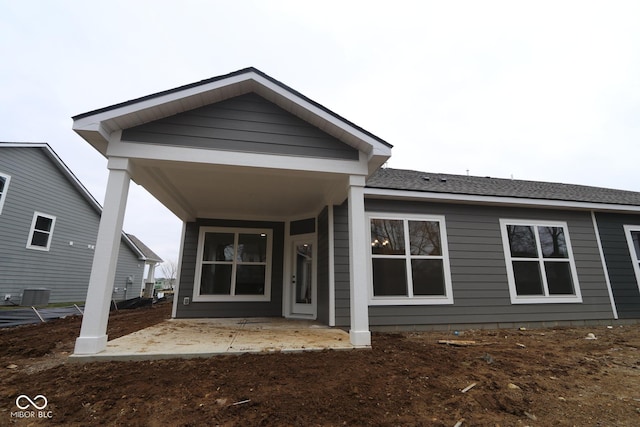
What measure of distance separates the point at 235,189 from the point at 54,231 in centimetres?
914

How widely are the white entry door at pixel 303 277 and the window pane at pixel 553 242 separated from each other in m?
Answer: 5.16

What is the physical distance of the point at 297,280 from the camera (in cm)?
677

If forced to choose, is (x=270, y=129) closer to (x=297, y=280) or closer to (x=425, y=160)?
(x=297, y=280)

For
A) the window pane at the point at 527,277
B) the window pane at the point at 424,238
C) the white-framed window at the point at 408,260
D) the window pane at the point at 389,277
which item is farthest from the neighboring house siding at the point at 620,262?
the window pane at the point at 389,277

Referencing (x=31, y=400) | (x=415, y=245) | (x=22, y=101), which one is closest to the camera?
(x=31, y=400)

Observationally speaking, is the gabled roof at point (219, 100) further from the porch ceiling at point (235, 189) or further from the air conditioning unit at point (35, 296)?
the air conditioning unit at point (35, 296)

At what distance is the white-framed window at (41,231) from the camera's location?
9035 mm

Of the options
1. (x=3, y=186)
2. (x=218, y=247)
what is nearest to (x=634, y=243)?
(x=218, y=247)

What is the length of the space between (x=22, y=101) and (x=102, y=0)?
11408 mm


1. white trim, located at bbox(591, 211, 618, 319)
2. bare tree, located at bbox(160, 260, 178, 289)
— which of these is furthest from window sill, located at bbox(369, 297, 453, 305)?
bare tree, located at bbox(160, 260, 178, 289)

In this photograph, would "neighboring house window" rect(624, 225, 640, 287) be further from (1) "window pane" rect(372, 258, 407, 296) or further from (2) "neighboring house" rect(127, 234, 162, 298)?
(2) "neighboring house" rect(127, 234, 162, 298)

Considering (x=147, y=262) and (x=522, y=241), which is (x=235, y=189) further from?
(x=147, y=262)

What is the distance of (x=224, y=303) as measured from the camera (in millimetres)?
6598

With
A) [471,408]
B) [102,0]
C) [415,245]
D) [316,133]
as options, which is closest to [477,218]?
[415,245]
